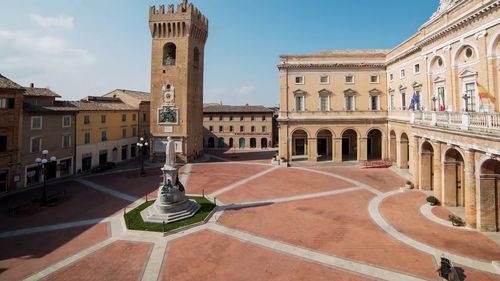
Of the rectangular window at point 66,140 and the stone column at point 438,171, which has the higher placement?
the rectangular window at point 66,140

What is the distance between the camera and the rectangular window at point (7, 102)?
2531 centimetres

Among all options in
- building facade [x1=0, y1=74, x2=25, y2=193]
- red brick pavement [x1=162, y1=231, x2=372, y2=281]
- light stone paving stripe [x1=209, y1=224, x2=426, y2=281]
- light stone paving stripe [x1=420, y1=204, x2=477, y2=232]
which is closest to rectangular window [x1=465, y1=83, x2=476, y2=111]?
light stone paving stripe [x1=420, y1=204, x2=477, y2=232]

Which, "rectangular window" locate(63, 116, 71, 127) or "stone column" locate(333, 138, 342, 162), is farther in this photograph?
"stone column" locate(333, 138, 342, 162)

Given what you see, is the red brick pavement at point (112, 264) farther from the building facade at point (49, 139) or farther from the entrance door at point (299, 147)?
the entrance door at point (299, 147)

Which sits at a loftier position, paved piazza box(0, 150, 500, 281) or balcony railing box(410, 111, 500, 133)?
balcony railing box(410, 111, 500, 133)

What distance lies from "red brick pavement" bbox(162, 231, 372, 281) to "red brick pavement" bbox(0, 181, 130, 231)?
29.6 feet

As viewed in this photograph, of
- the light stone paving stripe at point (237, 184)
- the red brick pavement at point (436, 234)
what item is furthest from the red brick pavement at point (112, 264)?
the red brick pavement at point (436, 234)

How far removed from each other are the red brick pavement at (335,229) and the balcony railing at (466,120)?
25.0 ft

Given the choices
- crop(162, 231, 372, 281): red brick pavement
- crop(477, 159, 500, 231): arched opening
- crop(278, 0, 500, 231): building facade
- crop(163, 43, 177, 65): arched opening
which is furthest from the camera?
crop(163, 43, 177, 65): arched opening

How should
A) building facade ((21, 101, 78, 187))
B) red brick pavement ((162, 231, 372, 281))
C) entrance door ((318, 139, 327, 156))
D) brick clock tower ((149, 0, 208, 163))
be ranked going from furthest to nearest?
1. entrance door ((318, 139, 327, 156))
2. brick clock tower ((149, 0, 208, 163))
3. building facade ((21, 101, 78, 187))
4. red brick pavement ((162, 231, 372, 281))

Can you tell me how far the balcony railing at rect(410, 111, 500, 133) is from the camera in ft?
46.3

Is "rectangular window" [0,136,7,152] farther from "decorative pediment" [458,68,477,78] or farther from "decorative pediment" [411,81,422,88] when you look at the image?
"decorative pediment" [411,81,422,88]

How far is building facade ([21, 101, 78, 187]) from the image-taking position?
27922mm

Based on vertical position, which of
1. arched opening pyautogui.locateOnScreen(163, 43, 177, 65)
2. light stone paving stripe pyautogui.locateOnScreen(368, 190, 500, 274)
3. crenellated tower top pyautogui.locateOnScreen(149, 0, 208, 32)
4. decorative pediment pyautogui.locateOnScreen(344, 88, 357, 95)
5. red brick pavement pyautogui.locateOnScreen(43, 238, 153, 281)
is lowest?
red brick pavement pyautogui.locateOnScreen(43, 238, 153, 281)
